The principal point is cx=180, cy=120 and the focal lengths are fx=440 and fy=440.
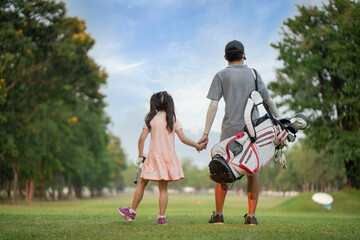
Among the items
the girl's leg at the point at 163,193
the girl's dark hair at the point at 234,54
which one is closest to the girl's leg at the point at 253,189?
Result: the girl's leg at the point at 163,193

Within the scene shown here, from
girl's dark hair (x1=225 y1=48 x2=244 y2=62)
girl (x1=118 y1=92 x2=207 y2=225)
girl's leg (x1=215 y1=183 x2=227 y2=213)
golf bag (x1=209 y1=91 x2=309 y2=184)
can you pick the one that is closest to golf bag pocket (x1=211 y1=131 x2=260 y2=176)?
golf bag (x1=209 y1=91 x2=309 y2=184)

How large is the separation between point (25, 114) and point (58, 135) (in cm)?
718

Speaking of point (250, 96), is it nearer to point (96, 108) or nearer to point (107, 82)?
point (107, 82)

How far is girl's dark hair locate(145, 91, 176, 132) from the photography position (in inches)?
276

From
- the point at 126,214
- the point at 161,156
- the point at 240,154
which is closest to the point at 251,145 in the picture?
the point at 240,154

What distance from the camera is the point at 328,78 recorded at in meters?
24.9

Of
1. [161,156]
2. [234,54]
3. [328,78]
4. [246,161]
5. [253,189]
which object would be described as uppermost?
[328,78]

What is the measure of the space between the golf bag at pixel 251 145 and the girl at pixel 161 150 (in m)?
0.79

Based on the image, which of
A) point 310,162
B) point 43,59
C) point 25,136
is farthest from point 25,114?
point 310,162

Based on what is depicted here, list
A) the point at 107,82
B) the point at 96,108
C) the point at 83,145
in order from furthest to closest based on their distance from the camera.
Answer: the point at 83,145 → the point at 96,108 → the point at 107,82

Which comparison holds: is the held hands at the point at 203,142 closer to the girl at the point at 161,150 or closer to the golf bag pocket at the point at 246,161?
the girl at the point at 161,150

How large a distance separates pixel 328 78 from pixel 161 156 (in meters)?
20.3

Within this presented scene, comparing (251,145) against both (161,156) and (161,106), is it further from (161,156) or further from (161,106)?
(161,106)

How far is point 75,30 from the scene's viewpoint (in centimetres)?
2512
